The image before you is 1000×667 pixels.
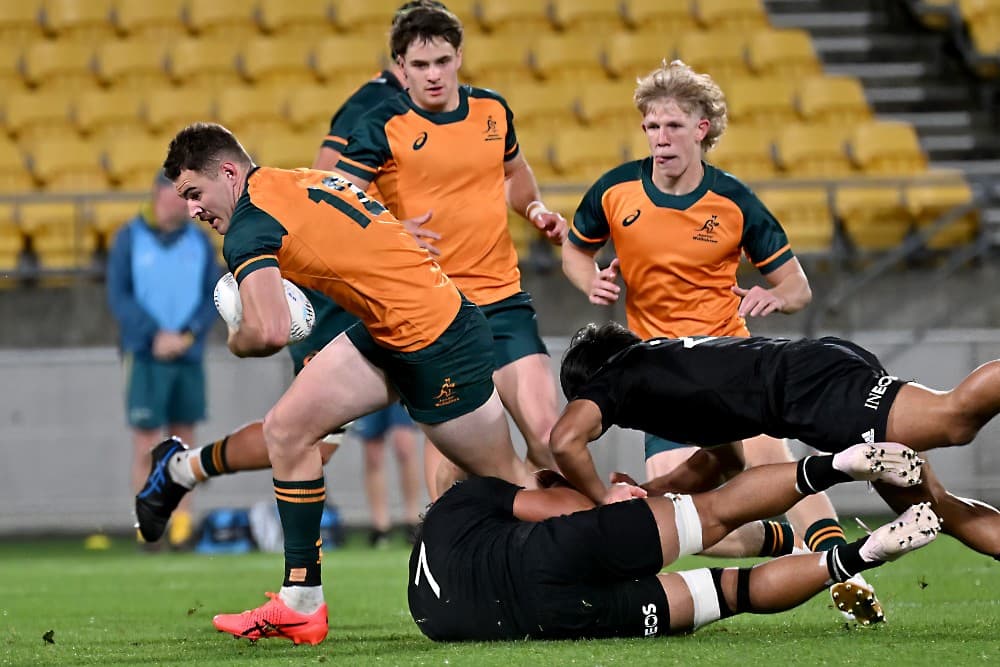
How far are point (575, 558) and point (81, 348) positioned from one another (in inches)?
292

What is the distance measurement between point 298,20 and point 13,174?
3.13 m

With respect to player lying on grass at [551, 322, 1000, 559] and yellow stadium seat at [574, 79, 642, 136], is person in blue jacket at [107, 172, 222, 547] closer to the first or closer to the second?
yellow stadium seat at [574, 79, 642, 136]

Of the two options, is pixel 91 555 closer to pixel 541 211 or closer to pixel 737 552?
pixel 541 211

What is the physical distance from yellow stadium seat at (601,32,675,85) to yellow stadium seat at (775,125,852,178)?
1.57m

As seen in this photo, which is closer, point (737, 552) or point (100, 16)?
point (737, 552)

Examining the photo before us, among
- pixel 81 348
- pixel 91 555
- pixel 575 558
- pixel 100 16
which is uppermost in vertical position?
pixel 100 16

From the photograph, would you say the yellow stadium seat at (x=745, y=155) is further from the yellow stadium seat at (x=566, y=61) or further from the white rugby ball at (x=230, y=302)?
the white rugby ball at (x=230, y=302)

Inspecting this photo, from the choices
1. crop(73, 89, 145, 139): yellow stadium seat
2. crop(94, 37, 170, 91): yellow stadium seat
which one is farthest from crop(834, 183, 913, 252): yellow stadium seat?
crop(94, 37, 170, 91): yellow stadium seat

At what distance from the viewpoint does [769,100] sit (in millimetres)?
13070

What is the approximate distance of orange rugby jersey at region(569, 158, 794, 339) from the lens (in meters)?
5.98

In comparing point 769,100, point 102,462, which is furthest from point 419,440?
point 769,100

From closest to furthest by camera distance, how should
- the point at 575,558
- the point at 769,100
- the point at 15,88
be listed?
1. the point at 575,558
2. the point at 769,100
3. the point at 15,88

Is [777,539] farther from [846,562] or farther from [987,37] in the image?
[987,37]

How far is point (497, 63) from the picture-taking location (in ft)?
44.8
